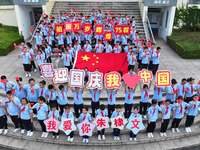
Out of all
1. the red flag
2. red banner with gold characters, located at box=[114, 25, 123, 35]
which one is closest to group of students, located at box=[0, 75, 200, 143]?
the red flag

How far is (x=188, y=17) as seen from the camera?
14.1 meters

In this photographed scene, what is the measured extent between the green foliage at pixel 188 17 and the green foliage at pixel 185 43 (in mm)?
637

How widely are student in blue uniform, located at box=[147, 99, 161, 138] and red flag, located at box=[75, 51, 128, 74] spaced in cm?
302

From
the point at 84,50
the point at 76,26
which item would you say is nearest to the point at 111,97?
the point at 84,50

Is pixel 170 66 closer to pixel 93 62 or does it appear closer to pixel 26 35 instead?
pixel 93 62

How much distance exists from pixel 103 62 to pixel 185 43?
22.6ft

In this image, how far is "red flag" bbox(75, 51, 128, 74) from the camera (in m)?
8.19

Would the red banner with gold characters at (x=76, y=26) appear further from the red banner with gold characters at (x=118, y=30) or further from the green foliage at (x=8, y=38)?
the green foliage at (x=8, y=38)

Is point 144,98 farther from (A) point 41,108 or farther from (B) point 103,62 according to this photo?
(A) point 41,108

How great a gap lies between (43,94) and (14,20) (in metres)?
12.8

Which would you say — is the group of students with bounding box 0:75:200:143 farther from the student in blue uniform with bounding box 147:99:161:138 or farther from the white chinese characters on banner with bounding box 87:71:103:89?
the white chinese characters on banner with bounding box 87:71:103:89

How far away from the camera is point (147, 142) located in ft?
19.6

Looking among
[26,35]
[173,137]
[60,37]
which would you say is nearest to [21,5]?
[26,35]

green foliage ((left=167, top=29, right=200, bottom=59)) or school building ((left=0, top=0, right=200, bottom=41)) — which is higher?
school building ((left=0, top=0, right=200, bottom=41))
